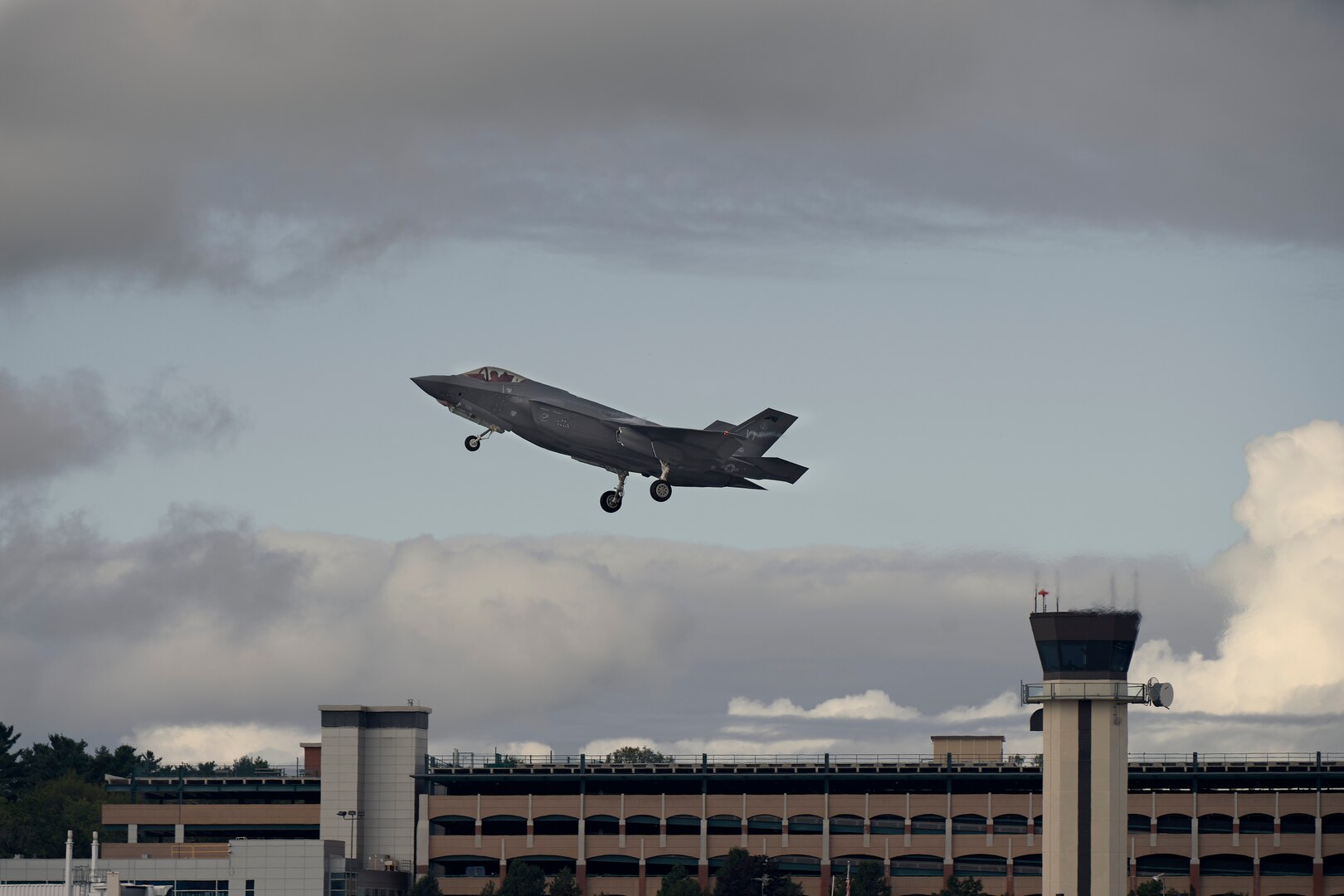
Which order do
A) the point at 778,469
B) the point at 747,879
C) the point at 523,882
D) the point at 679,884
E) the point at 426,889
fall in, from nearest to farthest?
the point at 778,469
the point at 679,884
the point at 747,879
the point at 426,889
the point at 523,882

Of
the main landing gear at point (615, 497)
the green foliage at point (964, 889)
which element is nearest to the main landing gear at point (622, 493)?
the main landing gear at point (615, 497)

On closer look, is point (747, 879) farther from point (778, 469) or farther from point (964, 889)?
point (778, 469)

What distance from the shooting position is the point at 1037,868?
19925 cm

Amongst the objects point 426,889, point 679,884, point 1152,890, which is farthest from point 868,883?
point 426,889

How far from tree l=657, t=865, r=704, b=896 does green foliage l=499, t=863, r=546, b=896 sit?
11.9 m

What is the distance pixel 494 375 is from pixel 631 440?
32.0 ft

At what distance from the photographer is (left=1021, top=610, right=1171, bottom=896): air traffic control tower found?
14725 cm

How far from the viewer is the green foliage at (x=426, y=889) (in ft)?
644

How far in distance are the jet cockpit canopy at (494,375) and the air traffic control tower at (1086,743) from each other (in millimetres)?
62673

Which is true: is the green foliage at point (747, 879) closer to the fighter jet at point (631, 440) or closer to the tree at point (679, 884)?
the tree at point (679, 884)

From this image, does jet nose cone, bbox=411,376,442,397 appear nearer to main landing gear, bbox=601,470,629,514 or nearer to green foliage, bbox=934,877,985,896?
main landing gear, bbox=601,470,629,514

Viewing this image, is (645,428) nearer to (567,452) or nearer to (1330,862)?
(567,452)

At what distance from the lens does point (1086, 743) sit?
150m

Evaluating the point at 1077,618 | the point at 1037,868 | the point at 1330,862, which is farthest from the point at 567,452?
the point at 1330,862
